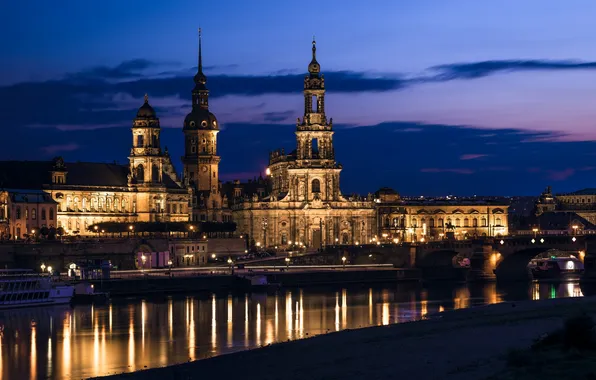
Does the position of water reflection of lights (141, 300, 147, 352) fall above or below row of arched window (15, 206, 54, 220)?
below

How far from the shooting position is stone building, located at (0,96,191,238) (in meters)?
144

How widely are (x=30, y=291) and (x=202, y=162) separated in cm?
7018

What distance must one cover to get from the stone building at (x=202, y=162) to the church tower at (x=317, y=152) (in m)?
13.9

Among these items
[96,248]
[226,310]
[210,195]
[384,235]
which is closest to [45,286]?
[226,310]

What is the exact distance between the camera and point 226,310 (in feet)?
313

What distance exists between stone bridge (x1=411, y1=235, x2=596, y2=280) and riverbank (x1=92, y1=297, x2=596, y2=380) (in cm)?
6370

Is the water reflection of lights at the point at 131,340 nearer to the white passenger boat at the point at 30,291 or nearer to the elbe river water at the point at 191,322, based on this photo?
the elbe river water at the point at 191,322

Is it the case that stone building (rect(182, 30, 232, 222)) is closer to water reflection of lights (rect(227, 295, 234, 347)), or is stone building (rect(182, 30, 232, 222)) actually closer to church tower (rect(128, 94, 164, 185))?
church tower (rect(128, 94, 164, 185))

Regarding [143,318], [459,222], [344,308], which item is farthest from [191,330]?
[459,222]

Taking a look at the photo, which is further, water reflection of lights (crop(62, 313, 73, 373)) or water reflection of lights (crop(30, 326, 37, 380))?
water reflection of lights (crop(62, 313, 73, 373))

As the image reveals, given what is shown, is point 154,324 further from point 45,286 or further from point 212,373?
point 212,373

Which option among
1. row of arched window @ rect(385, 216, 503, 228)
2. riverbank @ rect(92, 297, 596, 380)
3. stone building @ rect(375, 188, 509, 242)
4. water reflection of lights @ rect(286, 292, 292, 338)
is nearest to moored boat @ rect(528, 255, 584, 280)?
stone building @ rect(375, 188, 509, 242)

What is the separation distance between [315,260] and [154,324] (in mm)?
60011

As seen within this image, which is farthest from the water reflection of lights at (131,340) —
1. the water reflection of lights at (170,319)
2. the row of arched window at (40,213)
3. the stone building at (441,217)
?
the stone building at (441,217)
